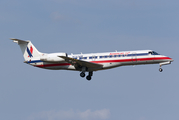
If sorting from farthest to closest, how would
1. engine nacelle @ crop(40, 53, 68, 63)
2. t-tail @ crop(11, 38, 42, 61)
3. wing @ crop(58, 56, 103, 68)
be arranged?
t-tail @ crop(11, 38, 42, 61) < engine nacelle @ crop(40, 53, 68, 63) < wing @ crop(58, 56, 103, 68)

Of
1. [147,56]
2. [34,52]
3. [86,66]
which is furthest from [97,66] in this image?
[34,52]

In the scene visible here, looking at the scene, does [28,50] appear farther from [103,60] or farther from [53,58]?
[103,60]

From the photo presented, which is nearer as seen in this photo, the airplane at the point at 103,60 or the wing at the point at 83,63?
the wing at the point at 83,63

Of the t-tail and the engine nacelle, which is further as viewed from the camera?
the t-tail

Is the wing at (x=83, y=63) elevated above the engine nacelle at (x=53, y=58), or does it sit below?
Answer: below

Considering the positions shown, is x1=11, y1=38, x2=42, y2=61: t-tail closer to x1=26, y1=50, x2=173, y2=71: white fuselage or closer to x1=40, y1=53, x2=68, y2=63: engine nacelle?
x1=40, y1=53, x2=68, y2=63: engine nacelle

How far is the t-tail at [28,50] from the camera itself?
117 ft

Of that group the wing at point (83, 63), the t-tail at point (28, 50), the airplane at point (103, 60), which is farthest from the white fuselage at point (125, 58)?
the t-tail at point (28, 50)

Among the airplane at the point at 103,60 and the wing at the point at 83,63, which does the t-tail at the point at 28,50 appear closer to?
the airplane at the point at 103,60

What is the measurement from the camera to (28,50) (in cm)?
3581

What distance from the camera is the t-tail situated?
117 ft

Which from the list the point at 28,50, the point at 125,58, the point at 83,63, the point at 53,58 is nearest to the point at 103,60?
the point at 83,63

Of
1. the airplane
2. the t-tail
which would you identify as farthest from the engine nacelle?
the t-tail

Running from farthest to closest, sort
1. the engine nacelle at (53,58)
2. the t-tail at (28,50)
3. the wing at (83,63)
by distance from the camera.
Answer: the t-tail at (28,50) → the engine nacelle at (53,58) → the wing at (83,63)
